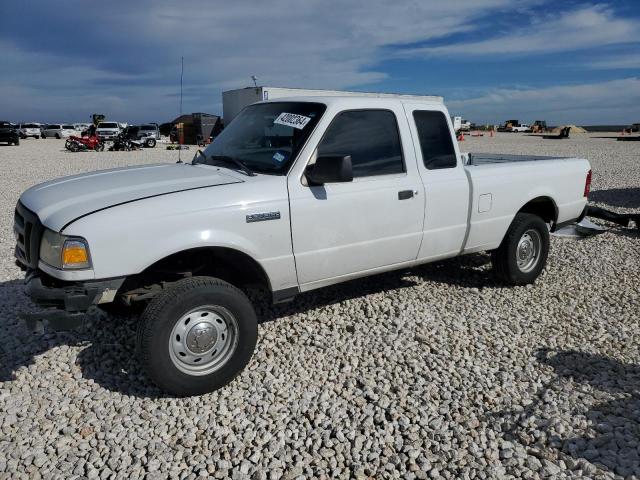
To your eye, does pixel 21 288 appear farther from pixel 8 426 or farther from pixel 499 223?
pixel 499 223

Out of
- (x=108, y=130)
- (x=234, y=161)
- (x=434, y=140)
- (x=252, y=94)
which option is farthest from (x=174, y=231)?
(x=108, y=130)

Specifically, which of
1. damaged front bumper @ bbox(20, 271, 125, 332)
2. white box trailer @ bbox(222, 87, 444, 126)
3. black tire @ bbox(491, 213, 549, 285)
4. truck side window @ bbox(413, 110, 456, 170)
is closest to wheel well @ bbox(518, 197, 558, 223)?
black tire @ bbox(491, 213, 549, 285)

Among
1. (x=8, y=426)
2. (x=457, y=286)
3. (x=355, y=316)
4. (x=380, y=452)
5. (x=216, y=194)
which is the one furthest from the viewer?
(x=457, y=286)

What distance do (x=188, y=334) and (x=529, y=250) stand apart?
3947mm

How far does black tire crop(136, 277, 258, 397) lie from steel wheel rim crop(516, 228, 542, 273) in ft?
11.0

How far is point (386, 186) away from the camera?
14.1ft

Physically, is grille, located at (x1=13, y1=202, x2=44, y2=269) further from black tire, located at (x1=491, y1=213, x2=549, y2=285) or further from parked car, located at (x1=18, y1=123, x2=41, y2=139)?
parked car, located at (x1=18, y1=123, x2=41, y2=139)

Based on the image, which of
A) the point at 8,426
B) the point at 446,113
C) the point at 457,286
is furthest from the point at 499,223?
the point at 8,426

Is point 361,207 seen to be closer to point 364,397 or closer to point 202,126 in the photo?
point 364,397

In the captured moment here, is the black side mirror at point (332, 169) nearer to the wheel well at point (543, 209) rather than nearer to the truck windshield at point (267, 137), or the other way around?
the truck windshield at point (267, 137)

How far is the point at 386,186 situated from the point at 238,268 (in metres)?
1.37

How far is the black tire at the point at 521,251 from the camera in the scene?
5445mm

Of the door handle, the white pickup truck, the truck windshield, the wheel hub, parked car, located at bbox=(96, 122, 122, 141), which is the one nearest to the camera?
the white pickup truck

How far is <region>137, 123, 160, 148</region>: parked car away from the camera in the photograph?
33.9 metres
